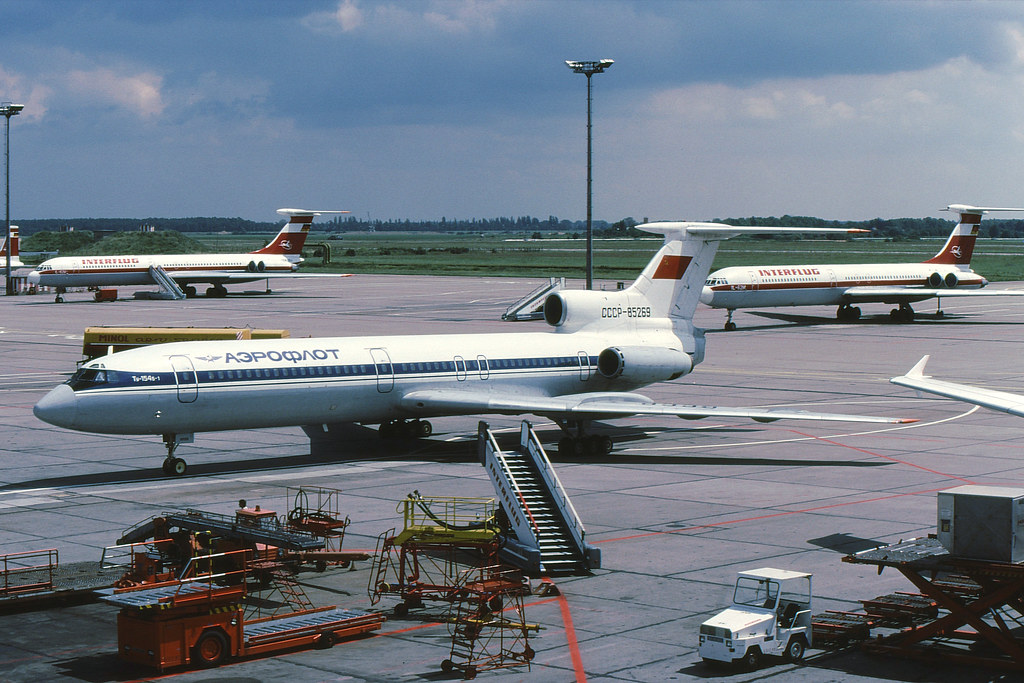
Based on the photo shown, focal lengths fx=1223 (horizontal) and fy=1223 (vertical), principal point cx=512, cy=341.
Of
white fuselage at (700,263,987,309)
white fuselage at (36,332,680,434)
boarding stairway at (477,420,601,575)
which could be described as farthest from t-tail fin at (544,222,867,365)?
white fuselage at (700,263,987,309)

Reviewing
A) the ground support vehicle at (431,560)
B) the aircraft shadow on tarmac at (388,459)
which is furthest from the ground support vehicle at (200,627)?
the aircraft shadow on tarmac at (388,459)

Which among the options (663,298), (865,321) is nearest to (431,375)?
(663,298)

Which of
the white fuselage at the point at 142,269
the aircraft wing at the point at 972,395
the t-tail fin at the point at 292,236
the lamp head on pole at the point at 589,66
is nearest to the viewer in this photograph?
the aircraft wing at the point at 972,395

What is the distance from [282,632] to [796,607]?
7.50 metres

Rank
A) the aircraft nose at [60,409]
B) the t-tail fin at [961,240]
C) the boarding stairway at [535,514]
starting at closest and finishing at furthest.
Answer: the boarding stairway at [535,514], the aircraft nose at [60,409], the t-tail fin at [961,240]

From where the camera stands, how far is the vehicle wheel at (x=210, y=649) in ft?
55.8

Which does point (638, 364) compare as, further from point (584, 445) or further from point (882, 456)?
point (882, 456)

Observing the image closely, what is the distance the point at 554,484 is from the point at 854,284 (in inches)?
2282

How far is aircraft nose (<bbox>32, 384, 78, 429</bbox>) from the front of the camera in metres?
29.3

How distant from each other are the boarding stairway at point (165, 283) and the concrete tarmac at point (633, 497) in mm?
41767

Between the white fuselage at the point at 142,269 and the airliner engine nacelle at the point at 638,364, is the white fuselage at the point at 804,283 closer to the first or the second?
the airliner engine nacelle at the point at 638,364

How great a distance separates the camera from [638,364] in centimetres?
3691

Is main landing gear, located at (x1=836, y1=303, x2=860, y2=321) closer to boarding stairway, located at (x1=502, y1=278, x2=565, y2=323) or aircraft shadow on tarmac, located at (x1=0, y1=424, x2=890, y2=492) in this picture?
boarding stairway, located at (x1=502, y1=278, x2=565, y2=323)

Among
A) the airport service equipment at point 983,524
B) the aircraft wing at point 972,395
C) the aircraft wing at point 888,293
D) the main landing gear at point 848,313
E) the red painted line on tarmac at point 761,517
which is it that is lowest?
the red painted line on tarmac at point 761,517
